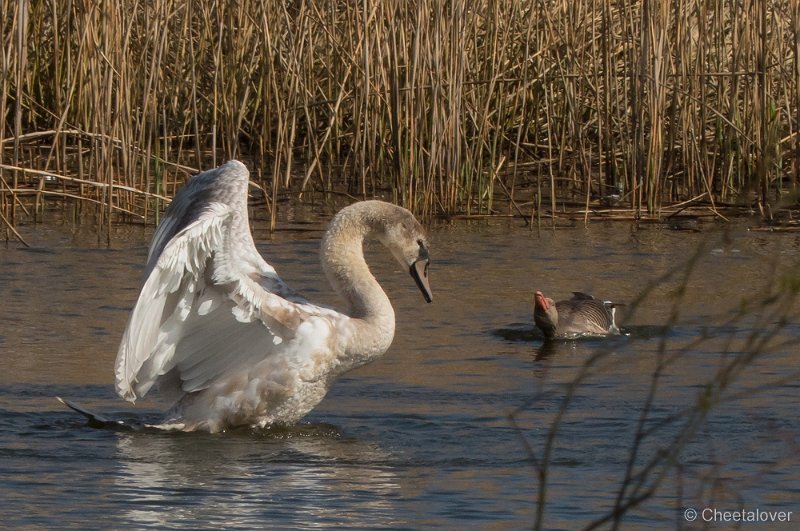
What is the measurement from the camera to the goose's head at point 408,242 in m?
5.65

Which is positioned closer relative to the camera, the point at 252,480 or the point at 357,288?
the point at 252,480

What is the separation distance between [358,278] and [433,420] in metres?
0.64

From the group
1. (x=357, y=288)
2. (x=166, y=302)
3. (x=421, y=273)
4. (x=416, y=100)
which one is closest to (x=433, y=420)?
(x=357, y=288)

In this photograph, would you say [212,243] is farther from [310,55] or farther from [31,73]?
[31,73]

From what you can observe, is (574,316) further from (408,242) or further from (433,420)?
(433,420)

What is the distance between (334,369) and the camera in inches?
208

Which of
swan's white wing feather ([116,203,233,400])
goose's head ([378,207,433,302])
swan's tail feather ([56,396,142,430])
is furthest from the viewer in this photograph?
goose's head ([378,207,433,302])

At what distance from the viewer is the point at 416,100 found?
376 inches

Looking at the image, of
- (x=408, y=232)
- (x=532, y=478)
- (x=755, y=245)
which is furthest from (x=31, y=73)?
(x=532, y=478)

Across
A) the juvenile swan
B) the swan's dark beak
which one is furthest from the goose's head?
the juvenile swan

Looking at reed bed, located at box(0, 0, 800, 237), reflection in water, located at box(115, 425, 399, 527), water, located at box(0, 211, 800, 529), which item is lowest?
reflection in water, located at box(115, 425, 399, 527)

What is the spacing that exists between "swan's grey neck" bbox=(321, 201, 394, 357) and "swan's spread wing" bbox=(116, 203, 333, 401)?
0.19 meters

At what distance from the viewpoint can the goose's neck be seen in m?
5.27

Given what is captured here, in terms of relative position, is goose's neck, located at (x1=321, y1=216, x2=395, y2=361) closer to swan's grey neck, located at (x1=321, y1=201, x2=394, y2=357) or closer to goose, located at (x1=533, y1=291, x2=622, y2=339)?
swan's grey neck, located at (x1=321, y1=201, x2=394, y2=357)
